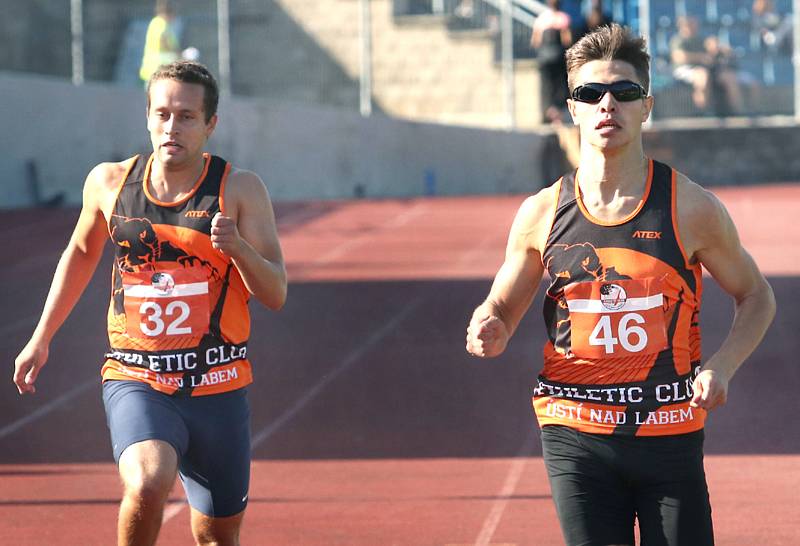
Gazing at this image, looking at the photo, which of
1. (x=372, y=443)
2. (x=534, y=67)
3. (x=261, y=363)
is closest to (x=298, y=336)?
(x=261, y=363)

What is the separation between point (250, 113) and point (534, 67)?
5527 mm

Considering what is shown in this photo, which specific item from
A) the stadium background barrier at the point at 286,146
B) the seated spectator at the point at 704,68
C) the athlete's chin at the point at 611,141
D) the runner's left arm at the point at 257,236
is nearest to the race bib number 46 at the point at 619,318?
the athlete's chin at the point at 611,141

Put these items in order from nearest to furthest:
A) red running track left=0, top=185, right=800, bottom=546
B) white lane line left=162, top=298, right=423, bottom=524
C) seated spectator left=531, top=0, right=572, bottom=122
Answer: red running track left=0, top=185, right=800, bottom=546 < white lane line left=162, top=298, right=423, bottom=524 < seated spectator left=531, top=0, right=572, bottom=122

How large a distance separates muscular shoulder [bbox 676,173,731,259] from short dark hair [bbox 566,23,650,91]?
1.02 feet

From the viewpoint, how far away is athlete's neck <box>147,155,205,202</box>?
4746 millimetres

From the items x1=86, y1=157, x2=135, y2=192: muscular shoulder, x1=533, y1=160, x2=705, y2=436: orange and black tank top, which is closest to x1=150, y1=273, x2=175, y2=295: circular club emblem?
x1=86, y1=157, x2=135, y2=192: muscular shoulder

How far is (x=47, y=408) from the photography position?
9133 mm

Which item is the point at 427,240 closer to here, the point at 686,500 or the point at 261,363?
the point at 261,363

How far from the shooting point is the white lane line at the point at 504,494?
6.53 metres

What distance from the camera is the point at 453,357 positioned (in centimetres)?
1029

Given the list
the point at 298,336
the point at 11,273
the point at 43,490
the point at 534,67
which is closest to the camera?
the point at 43,490

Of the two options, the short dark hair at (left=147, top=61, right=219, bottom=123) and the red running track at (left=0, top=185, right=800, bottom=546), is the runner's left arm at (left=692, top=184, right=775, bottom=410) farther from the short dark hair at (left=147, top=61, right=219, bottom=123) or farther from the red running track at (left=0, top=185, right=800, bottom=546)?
the red running track at (left=0, top=185, right=800, bottom=546)

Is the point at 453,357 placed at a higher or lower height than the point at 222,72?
lower

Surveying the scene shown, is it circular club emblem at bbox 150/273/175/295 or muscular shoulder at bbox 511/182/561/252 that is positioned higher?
muscular shoulder at bbox 511/182/561/252
